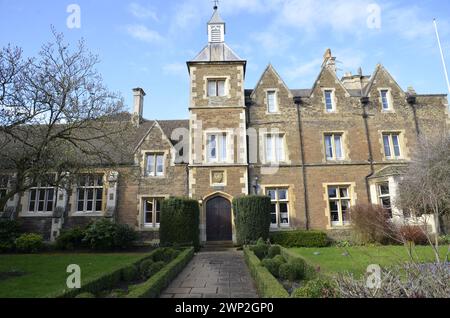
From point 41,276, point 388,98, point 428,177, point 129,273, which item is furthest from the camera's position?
point 388,98

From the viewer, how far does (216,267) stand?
32.9 feet

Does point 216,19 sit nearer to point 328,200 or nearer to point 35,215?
point 328,200

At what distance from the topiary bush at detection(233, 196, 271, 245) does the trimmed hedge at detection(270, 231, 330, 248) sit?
983mm

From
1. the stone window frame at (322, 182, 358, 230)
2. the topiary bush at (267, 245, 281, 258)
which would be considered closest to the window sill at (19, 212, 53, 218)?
the topiary bush at (267, 245, 281, 258)

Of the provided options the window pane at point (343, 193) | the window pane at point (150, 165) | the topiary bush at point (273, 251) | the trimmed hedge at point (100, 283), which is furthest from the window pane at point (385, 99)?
the trimmed hedge at point (100, 283)

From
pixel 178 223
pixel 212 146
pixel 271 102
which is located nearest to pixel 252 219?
pixel 178 223

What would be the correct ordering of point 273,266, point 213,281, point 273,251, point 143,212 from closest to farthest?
point 213,281 → point 273,266 → point 273,251 → point 143,212

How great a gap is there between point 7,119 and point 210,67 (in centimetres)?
1240

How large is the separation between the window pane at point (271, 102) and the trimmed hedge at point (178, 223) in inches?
322

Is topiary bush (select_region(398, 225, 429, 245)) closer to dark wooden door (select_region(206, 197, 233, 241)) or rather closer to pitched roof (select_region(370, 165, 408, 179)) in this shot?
pitched roof (select_region(370, 165, 408, 179))

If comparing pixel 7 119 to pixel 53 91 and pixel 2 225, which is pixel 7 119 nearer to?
pixel 53 91

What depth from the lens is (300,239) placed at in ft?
52.0

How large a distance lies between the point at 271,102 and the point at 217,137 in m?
4.35
